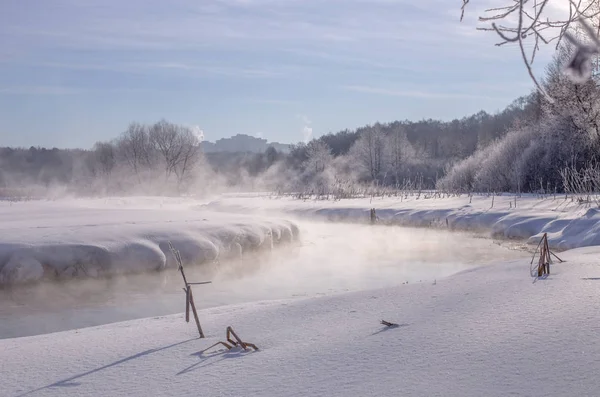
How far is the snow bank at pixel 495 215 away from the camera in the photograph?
37.2ft

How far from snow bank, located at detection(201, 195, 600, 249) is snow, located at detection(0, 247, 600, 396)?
7558 millimetres

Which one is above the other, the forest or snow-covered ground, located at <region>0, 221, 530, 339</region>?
the forest

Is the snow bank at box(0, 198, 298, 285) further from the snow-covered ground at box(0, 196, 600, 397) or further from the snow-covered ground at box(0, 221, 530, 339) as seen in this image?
the snow-covered ground at box(0, 196, 600, 397)

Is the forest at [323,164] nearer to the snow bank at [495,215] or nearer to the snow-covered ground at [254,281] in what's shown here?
Result: the snow bank at [495,215]

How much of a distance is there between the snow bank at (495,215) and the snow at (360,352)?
7558 millimetres

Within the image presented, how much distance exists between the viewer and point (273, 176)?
196 ft

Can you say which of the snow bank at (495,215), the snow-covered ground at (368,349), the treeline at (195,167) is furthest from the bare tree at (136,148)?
the snow-covered ground at (368,349)

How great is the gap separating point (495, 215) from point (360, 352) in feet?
44.4

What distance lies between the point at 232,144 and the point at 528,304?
19657cm

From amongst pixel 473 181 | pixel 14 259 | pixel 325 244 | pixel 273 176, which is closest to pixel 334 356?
pixel 14 259

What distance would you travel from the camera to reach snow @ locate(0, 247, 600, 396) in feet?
7.60

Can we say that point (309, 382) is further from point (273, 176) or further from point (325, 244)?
point (273, 176)

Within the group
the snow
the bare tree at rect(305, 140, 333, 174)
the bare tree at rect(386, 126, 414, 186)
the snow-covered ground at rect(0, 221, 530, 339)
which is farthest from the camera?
the bare tree at rect(386, 126, 414, 186)

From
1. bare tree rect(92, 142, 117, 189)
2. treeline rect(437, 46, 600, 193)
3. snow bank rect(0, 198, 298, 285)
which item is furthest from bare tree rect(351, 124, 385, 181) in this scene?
snow bank rect(0, 198, 298, 285)
